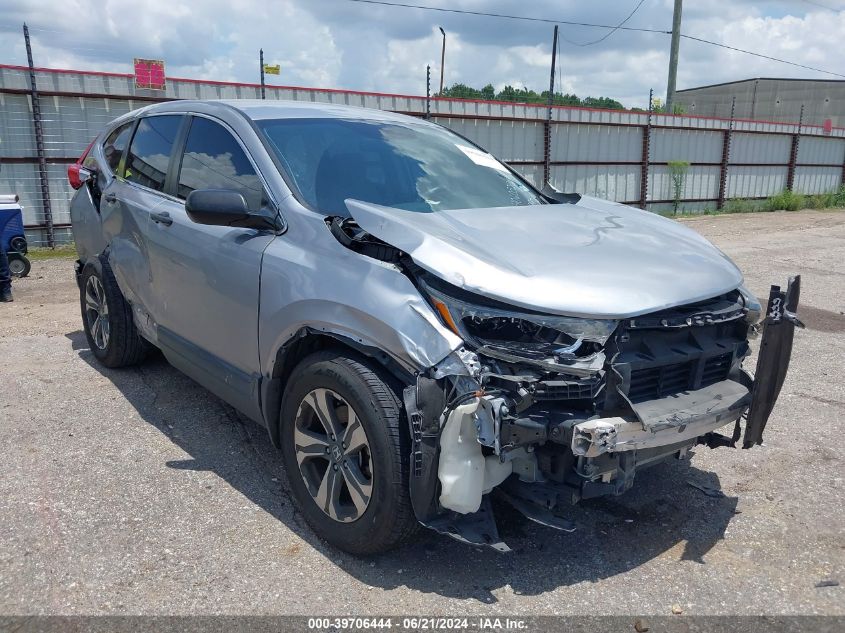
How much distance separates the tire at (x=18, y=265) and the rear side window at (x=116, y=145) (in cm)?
396

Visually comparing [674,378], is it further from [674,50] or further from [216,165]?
[674,50]

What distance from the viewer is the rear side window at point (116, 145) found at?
5055 millimetres

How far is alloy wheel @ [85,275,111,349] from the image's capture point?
5.10 meters

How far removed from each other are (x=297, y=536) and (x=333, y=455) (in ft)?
A: 1.57

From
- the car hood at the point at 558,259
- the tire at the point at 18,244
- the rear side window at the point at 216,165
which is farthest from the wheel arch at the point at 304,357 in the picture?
the tire at the point at 18,244

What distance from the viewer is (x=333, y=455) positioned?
9.86 ft

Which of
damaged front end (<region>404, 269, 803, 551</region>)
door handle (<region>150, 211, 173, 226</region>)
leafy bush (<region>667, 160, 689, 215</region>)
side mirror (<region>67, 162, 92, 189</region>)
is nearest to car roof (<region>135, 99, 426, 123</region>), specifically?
door handle (<region>150, 211, 173, 226</region>)

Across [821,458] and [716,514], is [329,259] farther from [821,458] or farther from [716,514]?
[821,458]

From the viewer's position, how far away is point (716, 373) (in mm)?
3164

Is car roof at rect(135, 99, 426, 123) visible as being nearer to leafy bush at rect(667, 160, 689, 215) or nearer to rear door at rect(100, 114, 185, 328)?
rear door at rect(100, 114, 185, 328)

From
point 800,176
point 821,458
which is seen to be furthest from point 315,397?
point 800,176

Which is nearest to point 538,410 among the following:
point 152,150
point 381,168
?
point 381,168

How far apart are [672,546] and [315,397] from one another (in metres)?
1.72

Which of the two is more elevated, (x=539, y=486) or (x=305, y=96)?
(x=305, y=96)
